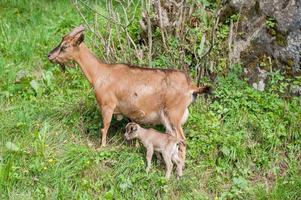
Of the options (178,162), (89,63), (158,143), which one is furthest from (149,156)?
(89,63)

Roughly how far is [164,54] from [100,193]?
234cm

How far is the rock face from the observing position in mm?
8148

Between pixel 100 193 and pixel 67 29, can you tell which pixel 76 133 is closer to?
pixel 100 193

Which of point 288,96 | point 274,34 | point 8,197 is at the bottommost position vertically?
point 8,197

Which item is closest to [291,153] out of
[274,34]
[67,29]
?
[274,34]

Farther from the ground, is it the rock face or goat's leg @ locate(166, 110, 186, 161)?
the rock face

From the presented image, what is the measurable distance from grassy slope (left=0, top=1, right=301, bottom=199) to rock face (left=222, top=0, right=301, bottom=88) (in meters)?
0.40

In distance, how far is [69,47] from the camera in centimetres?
736

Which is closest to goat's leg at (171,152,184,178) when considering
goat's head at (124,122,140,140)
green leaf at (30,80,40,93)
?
goat's head at (124,122,140,140)

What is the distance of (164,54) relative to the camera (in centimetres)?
859

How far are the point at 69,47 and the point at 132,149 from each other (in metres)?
1.30

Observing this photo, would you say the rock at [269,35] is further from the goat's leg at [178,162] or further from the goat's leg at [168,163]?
the goat's leg at [168,163]

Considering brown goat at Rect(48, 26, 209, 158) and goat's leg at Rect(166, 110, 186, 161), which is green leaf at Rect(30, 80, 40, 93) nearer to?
brown goat at Rect(48, 26, 209, 158)

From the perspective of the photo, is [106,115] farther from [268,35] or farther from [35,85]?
[268,35]
